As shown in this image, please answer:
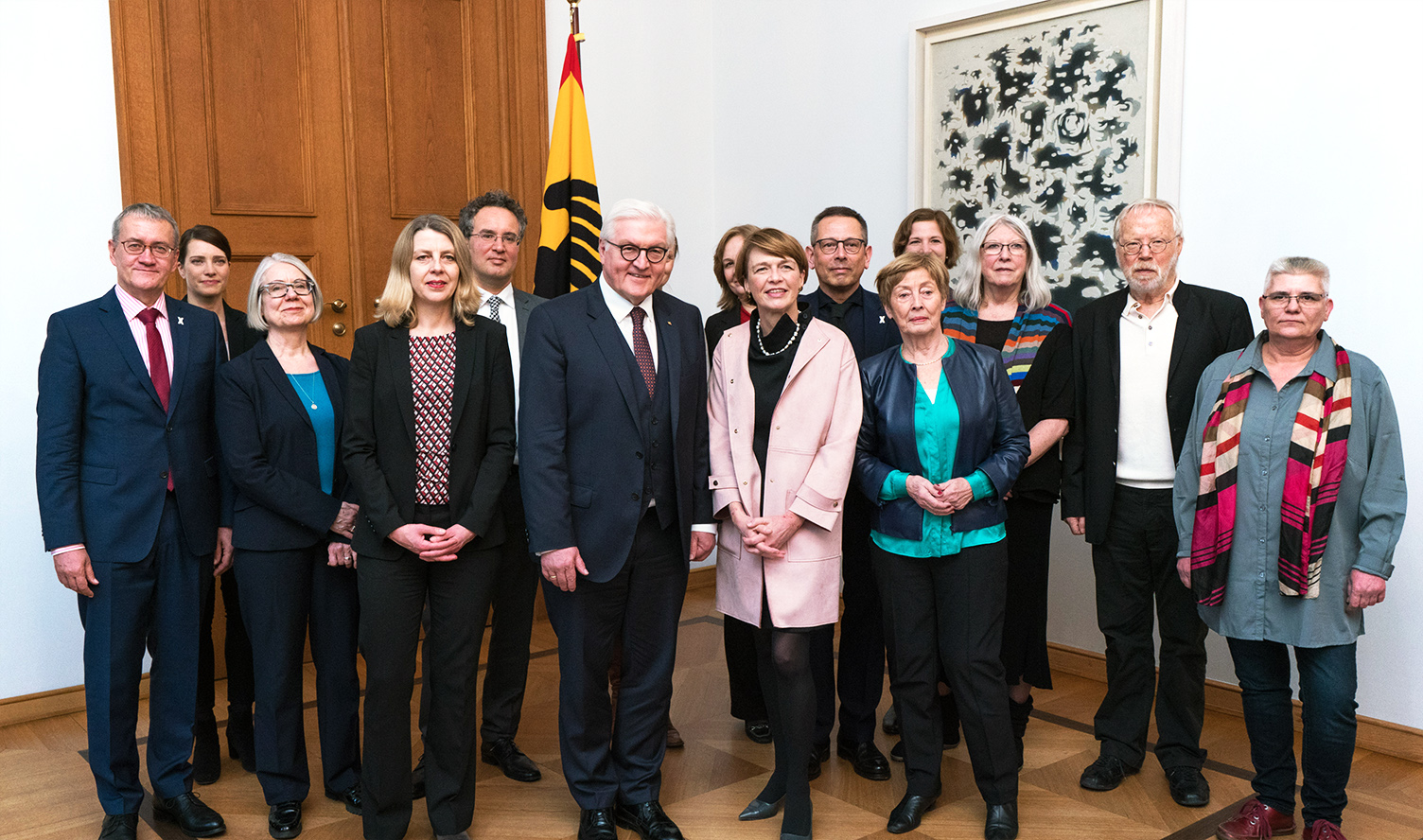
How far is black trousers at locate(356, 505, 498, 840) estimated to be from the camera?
108 inches

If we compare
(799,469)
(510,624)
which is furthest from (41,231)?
(799,469)

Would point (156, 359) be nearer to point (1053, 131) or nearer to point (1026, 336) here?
point (1026, 336)

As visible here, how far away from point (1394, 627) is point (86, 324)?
13.1 feet

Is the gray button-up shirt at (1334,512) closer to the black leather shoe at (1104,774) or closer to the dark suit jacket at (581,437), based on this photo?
the black leather shoe at (1104,774)

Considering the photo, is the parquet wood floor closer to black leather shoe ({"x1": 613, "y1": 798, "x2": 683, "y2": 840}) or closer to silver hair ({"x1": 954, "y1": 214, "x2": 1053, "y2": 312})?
black leather shoe ({"x1": 613, "y1": 798, "x2": 683, "y2": 840})

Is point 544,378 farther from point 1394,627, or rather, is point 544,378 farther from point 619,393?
point 1394,627

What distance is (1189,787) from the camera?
10.2 ft

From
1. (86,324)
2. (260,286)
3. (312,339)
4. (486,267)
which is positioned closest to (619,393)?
(486,267)

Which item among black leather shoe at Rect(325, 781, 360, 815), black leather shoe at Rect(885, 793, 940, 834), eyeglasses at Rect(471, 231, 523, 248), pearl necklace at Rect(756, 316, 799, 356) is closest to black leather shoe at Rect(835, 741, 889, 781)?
black leather shoe at Rect(885, 793, 940, 834)

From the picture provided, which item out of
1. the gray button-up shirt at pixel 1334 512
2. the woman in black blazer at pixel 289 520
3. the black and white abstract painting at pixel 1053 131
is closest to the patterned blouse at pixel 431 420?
the woman in black blazer at pixel 289 520

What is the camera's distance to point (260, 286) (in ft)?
9.64

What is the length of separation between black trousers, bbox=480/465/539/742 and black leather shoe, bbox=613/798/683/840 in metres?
0.63

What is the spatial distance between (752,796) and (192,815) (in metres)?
1.56

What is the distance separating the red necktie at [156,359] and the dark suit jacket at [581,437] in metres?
0.99
